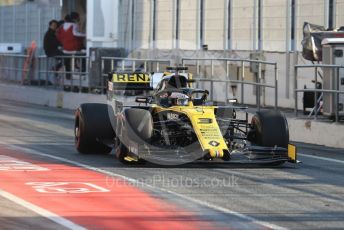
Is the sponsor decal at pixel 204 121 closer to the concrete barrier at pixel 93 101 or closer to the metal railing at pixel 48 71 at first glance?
the concrete barrier at pixel 93 101

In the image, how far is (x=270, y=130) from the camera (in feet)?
41.5

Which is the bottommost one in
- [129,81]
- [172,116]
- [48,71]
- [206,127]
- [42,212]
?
[42,212]

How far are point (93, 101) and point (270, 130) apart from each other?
514 inches

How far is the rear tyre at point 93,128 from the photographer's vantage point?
1374 centimetres

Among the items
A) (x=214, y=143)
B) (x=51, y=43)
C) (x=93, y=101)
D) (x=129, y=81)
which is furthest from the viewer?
(x=51, y=43)

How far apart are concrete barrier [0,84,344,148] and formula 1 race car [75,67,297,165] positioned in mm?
3187

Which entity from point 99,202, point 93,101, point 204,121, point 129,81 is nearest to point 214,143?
point 204,121

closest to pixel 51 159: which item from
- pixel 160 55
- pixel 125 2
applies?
pixel 160 55

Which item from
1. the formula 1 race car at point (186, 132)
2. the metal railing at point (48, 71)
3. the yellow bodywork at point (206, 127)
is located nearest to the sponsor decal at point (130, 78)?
the formula 1 race car at point (186, 132)

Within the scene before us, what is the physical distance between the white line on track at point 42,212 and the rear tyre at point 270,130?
14.1 feet

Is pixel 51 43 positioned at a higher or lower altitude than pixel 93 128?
higher

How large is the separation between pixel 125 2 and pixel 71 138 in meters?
12.9

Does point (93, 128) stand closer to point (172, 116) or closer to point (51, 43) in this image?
point (172, 116)

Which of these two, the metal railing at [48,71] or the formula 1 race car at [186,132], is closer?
the formula 1 race car at [186,132]
